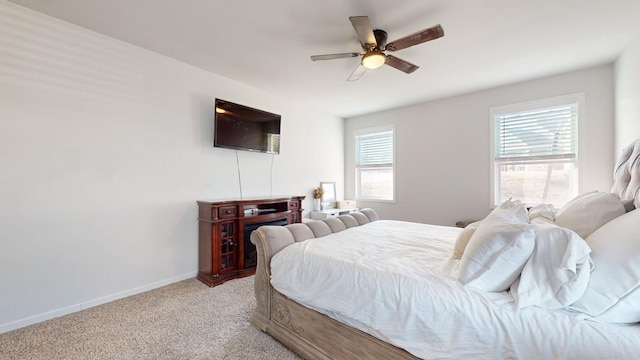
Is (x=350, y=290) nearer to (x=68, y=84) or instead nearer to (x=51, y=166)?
(x=51, y=166)

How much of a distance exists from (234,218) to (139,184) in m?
1.06

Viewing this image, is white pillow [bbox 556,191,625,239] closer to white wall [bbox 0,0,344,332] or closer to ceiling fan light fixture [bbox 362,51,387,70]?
ceiling fan light fixture [bbox 362,51,387,70]

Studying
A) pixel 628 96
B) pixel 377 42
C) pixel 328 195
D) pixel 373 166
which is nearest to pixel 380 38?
pixel 377 42

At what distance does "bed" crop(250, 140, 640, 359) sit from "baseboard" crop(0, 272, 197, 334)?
5.57 ft

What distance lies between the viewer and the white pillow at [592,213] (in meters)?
1.32

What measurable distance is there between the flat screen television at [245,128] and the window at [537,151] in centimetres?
329

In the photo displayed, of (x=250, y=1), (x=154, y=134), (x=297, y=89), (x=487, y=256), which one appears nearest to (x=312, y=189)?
(x=297, y=89)

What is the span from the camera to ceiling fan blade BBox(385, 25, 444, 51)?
1867mm

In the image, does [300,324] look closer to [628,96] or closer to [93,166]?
[93,166]

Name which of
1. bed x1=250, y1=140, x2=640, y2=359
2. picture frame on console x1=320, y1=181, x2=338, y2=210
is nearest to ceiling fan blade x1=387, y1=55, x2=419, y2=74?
bed x1=250, y1=140, x2=640, y2=359

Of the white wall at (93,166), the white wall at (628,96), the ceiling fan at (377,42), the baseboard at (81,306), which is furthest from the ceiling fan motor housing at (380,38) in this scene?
the baseboard at (81,306)

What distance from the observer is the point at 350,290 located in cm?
145

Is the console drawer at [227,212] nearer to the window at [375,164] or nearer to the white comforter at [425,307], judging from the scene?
the white comforter at [425,307]

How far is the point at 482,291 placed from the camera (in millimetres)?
1183
